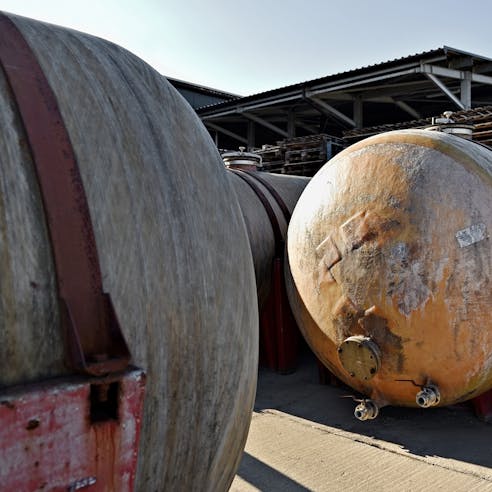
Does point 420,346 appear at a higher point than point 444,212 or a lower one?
lower

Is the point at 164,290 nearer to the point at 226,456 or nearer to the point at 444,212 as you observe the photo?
the point at 226,456

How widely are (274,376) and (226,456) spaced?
10.7 feet

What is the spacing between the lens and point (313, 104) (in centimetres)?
1303

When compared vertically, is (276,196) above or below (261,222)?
above

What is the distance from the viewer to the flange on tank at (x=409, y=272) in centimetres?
296

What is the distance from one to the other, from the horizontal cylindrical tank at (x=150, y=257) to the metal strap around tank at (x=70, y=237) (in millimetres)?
21

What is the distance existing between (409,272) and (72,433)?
233cm

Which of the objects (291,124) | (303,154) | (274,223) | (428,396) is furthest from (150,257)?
(291,124)

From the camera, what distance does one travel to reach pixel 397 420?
3.61 m

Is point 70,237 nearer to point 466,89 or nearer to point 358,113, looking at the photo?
point 466,89

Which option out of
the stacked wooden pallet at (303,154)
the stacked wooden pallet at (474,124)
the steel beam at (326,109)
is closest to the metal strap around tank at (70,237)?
the stacked wooden pallet at (474,124)

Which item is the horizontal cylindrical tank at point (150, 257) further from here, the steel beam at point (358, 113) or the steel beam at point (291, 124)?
the steel beam at point (291, 124)

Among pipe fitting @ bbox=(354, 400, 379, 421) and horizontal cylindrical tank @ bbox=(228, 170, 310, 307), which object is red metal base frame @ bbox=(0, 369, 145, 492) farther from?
horizontal cylindrical tank @ bbox=(228, 170, 310, 307)

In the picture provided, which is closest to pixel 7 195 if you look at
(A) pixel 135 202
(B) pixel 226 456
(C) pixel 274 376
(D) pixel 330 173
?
(A) pixel 135 202
